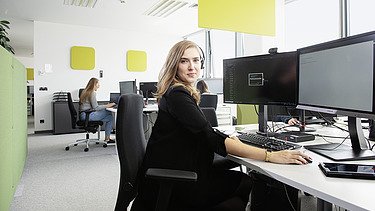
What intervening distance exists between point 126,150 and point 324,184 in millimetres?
840

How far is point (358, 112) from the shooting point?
1162mm

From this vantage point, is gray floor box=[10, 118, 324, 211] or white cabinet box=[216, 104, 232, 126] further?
white cabinet box=[216, 104, 232, 126]

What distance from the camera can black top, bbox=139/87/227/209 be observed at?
1.27m

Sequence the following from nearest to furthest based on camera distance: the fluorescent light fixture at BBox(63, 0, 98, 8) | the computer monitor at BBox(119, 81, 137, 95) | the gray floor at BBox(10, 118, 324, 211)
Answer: the gray floor at BBox(10, 118, 324, 211), the computer monitor at BBox(119, 81, 137, 95), the fluorescent light fixture at BBox(63, 0, 98, 8)

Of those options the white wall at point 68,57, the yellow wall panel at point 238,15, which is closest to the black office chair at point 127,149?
the yellow wall panel at point 238,15

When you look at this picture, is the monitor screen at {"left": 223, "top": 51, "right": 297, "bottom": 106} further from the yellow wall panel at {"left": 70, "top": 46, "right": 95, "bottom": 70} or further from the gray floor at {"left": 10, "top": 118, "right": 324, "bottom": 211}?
the yellow wall panel at {"left": 70, "top": 46, "right": 95, "bottom": 70}

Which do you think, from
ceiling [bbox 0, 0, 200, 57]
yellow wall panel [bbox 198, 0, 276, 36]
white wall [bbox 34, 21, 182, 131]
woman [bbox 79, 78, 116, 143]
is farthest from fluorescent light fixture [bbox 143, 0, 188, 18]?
yellow wall panel [bbox 198, 0, 276, 36]

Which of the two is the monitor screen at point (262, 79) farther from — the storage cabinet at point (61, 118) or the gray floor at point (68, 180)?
the storage cabinet at point (61, 118)

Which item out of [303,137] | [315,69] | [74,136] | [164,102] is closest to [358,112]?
[315,69]

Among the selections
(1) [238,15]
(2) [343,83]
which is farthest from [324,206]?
(1) [238,15]

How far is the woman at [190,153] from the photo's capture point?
4.13 ft

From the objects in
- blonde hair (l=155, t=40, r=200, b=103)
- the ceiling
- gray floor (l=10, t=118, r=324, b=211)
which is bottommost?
gray floor (l=10, t=118, r=324, b=211)

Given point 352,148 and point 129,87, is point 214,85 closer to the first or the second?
point 129,87

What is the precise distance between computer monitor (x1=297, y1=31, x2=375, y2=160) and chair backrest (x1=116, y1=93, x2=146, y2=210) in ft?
2.91
